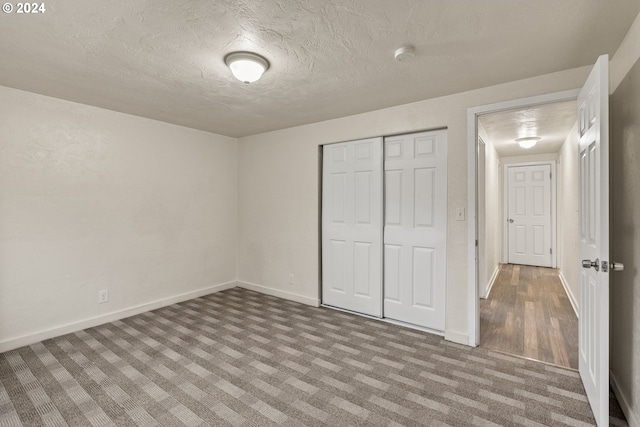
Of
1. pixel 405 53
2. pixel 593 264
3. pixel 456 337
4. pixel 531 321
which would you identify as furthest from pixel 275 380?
pixel 531 321

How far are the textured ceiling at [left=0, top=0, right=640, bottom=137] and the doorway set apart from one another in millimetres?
642

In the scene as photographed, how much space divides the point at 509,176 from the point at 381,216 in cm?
498

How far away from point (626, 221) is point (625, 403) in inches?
43.9

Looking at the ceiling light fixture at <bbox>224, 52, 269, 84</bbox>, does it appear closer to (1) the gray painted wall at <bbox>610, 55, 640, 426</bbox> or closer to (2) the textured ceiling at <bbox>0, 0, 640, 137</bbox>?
(2) the textured ceiling at <bbox>0, 0, 640, 137</bbox>

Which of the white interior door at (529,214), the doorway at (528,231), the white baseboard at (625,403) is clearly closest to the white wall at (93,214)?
the doorway at (528,231)

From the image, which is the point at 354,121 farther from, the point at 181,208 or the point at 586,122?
the point at 181,208

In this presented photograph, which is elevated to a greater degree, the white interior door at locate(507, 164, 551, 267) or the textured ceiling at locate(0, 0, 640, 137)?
the textured ceiling at locate(0, 0, 640, 137)

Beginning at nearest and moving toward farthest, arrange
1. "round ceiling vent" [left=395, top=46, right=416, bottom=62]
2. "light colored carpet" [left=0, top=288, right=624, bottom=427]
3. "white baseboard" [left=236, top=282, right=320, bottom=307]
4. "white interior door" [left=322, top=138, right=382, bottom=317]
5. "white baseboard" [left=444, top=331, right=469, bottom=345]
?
"light colored carpet" [left=0, top=288, right=624, bottom=427], "round ceiling vent" [left=395, top=46, right=416, bottom=62], "white baseboard" [left=444, top=331, right=469, bottom=345], "white interior door" [left=322, top=138, right=382, bottom=317], "white baseboard" [left=236, top=282, right=320, bottom=307]

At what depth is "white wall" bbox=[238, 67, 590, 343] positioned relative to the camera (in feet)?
9.55

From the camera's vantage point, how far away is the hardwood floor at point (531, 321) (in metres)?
2.79

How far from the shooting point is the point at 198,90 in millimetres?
2865

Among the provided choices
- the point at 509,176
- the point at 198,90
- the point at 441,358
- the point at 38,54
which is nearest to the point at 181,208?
the point at 198,90

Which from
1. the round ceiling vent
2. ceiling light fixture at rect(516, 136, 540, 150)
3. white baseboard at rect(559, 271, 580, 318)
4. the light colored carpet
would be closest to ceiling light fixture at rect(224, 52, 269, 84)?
the round ceiling vent

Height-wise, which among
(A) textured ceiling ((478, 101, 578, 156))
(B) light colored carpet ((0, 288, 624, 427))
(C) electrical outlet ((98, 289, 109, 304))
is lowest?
(B) light colored carpet ((0, 288, 624, 427))
